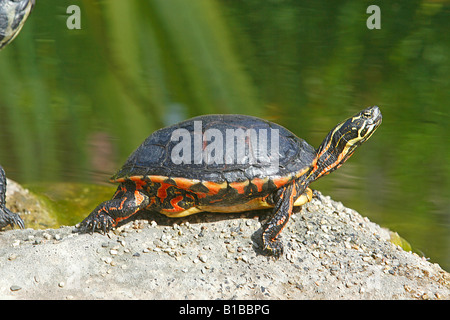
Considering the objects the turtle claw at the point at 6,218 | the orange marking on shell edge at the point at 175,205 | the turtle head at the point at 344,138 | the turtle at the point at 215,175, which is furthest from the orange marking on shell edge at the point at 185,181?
the turtle claw at the point at 6,218

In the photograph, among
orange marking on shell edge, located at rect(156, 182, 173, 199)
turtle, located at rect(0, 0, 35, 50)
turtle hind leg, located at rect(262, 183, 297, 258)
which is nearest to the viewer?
turtle, located at rect(0, 0, 35, 50)

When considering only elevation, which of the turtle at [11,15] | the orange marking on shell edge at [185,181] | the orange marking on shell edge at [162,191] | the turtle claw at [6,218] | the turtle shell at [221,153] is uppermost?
the turtle at [11,15]

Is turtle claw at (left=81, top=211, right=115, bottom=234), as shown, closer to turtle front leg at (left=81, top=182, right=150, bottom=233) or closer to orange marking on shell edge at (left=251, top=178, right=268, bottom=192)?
turtle front leg at (left=81, top=182, right=150, bottom=233)

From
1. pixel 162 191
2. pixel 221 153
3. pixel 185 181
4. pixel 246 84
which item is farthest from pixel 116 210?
pixel 246 84

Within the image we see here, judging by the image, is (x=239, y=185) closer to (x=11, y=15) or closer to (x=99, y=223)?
(x=99, y=223)

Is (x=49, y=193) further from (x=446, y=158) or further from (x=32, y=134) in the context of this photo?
(x=446, y=158)

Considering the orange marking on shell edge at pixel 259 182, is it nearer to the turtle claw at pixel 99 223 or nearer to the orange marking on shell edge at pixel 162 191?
Answer: the orange marking on shell edge at pixel 162 191

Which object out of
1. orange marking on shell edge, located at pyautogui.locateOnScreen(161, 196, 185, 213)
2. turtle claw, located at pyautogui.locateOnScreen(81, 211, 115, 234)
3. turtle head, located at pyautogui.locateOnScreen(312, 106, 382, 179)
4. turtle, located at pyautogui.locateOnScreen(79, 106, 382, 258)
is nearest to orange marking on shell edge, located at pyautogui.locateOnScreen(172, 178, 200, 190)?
turtle, located at pyautogui.locateOnScreen(79, 106, 382, 258)
